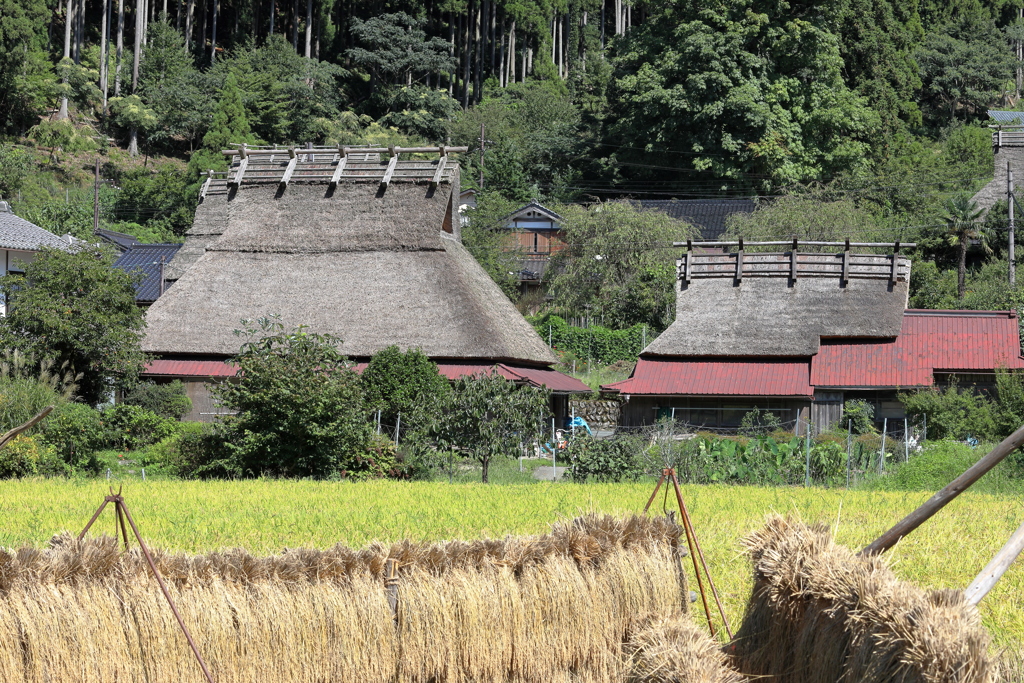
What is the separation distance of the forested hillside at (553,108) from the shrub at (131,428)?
73.3 ft

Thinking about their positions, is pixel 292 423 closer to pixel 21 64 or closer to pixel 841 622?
pixel 841 622

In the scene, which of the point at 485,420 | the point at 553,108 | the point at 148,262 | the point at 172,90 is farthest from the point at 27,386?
the point at 553,108

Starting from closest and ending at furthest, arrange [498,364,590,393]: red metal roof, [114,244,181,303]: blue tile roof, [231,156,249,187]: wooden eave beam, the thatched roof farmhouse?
1. [498,364,590,393]: red metal roof
2. the thatched roof farmhouse
3. [231,156,249,187]: wooden eave beam
4. [114,244,181,303]: blue tile roof

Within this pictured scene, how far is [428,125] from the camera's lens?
6322 centimetres

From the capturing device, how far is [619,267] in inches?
1700

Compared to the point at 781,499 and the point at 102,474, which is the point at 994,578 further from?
the point at 102,474

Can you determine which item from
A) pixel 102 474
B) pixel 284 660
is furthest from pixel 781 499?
pixel 102 474

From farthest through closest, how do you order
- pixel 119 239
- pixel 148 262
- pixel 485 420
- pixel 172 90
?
pixel 172 90
pixel 119 239
pixel 148 262
pixel 485 420

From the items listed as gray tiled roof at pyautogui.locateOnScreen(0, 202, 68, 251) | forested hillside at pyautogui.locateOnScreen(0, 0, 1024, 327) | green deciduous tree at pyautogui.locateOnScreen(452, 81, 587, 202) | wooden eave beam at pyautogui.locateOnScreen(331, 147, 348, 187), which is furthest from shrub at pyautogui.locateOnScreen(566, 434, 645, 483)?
green deciduous tree at pyautogui.locateOnScreen(452, 81, 587, 202)

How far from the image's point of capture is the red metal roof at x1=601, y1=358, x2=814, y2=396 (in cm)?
2852

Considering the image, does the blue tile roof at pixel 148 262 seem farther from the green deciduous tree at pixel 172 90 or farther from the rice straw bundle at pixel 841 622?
the rice straw bundle at pixel 841 622

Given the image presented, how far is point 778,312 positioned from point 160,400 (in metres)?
16.2

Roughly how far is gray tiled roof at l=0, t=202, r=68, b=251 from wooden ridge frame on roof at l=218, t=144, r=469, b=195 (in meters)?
5.69

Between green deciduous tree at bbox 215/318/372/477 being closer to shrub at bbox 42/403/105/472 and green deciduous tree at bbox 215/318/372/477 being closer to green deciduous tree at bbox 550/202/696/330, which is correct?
shrub at bbox 42/403/105/472
